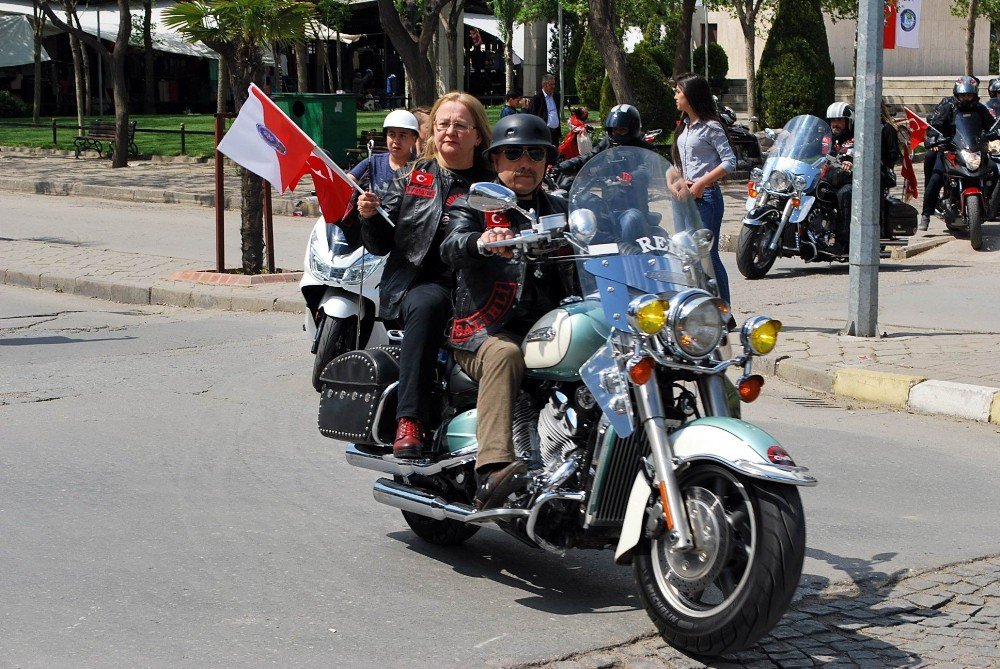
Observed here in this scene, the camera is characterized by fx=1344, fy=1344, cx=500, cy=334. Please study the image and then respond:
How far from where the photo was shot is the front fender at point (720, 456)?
379cm

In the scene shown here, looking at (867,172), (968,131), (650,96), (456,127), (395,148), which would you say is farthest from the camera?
(650,96)

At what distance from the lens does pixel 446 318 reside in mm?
4953

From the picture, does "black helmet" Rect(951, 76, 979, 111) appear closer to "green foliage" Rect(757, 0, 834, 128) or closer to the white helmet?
the white helmet

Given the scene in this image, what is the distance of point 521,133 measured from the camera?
4.74 metres

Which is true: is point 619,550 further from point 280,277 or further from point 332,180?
point 280,277

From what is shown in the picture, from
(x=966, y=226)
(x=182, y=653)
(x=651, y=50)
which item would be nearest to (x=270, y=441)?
(x=182, y=653)

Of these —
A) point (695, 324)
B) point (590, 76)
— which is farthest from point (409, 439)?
point (590, 76)

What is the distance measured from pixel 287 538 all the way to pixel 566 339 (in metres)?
1.70

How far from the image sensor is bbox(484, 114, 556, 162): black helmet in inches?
186

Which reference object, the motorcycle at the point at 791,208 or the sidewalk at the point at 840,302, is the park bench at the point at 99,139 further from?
the motorcycle at the point at 791,208

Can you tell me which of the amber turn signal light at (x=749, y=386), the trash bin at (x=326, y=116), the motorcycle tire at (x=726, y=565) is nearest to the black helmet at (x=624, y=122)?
the amber turn signal light at (x=749, y=386)

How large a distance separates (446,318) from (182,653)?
5.04 feet

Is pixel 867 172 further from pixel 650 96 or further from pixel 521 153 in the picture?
pixel 650 96

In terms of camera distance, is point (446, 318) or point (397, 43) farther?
point (397, 43)
